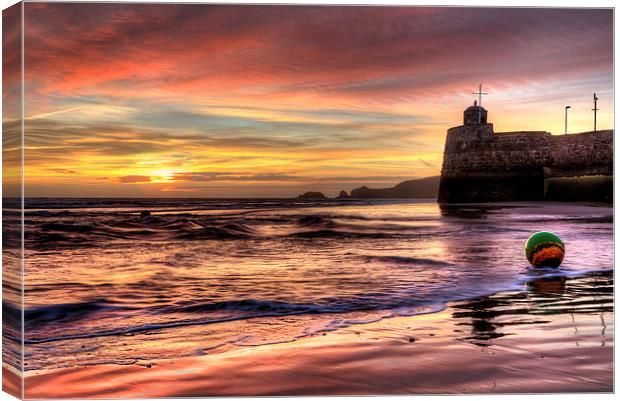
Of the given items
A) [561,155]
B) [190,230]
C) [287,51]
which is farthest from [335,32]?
Answer: [561,155]

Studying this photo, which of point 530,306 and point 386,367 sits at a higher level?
point 530,306

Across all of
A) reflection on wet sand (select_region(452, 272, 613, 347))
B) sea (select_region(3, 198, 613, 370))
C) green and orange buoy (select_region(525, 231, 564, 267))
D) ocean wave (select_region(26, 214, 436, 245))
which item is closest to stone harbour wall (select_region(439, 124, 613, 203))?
ocean wave (select_region(26, 214, 436, 245))

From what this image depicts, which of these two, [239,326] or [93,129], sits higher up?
[93,129]

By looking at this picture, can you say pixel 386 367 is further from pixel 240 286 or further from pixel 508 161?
pixel 508 161

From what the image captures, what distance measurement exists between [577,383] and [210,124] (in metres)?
8.48

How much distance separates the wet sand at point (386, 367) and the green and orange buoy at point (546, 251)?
144 inches

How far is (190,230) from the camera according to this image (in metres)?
24.8

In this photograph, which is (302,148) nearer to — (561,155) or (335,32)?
(335,32)

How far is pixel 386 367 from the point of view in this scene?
521 cm

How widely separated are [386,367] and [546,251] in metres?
5.48

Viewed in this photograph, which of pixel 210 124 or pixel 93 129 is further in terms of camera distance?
pixel 210 124

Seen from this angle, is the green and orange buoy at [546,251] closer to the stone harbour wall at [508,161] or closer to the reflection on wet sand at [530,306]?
the reflection on wet sand at [530,306]

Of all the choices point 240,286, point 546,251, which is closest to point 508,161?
point 546,251

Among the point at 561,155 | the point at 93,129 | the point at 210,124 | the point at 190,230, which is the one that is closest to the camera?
the point at 93,129
